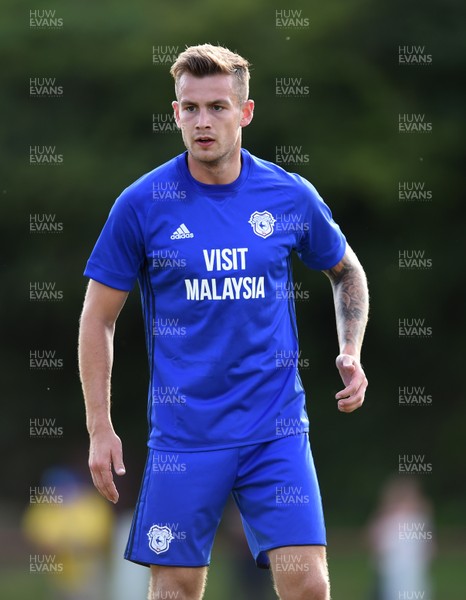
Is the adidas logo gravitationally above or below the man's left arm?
above

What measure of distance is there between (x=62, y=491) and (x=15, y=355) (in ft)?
23.7

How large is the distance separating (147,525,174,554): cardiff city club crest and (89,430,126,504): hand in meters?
0.22

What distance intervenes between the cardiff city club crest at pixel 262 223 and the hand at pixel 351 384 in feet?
1.97

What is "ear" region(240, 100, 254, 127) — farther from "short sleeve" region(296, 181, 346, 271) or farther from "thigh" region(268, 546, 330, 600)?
"thigh" region(268, 546, 330, 600)

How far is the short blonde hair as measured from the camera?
555 cm

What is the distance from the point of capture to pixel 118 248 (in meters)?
5.56

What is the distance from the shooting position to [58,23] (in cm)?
2272

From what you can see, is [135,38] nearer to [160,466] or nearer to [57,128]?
[57,128]

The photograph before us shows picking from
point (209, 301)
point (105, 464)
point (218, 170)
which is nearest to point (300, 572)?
point (105, 464)

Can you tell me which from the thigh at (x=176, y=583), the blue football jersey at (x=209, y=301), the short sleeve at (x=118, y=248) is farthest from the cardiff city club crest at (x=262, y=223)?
the thigh at (x=176, y=583)

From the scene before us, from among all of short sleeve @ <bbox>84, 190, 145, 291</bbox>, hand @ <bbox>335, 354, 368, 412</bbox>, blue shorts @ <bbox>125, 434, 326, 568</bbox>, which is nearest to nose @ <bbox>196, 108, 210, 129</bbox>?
short sleeve @ <bbox>84, 190, 145, 291</bbox>

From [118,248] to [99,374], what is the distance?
53 cm

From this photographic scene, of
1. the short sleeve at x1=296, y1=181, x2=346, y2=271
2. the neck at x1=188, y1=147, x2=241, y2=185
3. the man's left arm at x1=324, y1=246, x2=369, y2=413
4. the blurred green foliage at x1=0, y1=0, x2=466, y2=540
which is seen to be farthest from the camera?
the blurred green foliage at x1=0, y1=0, x2=466, y2=540

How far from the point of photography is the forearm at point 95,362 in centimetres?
553
